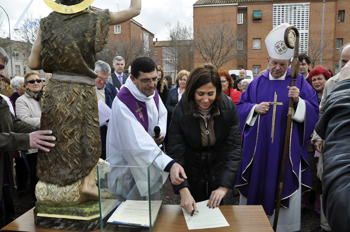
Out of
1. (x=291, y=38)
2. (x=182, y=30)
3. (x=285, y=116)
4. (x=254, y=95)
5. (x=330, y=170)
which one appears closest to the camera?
(x=330, y=170)

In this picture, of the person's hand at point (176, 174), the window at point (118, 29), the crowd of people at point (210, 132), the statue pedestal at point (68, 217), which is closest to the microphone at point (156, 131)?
the crowd of people at point (210, 132)

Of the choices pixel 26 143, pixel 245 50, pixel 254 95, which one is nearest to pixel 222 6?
pixel 245 50

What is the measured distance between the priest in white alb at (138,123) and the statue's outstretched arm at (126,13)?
48 centimetres

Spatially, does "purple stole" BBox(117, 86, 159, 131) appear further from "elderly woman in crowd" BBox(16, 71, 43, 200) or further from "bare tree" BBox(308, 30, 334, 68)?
"bare tree" BBox(308, 30, 334, 68)

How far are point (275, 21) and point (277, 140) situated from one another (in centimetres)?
3169

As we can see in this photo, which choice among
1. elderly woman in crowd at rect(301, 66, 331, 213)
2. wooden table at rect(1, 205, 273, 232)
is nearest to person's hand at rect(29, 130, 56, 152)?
wooden table at rect(1, 205, 273, 232)

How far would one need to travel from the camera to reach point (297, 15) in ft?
102

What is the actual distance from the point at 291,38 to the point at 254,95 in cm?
99

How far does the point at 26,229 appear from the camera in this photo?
190 centimetres

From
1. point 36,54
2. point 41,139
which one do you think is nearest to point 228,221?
point 41,139

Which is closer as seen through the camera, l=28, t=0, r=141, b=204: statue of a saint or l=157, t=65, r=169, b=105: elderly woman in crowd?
l=28, t=0, r=141, b=204: statue of a saint

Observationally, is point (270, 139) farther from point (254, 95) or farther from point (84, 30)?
point (84, 30)

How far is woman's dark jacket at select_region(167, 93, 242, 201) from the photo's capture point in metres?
2.24

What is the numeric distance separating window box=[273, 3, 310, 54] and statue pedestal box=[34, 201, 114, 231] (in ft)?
109
